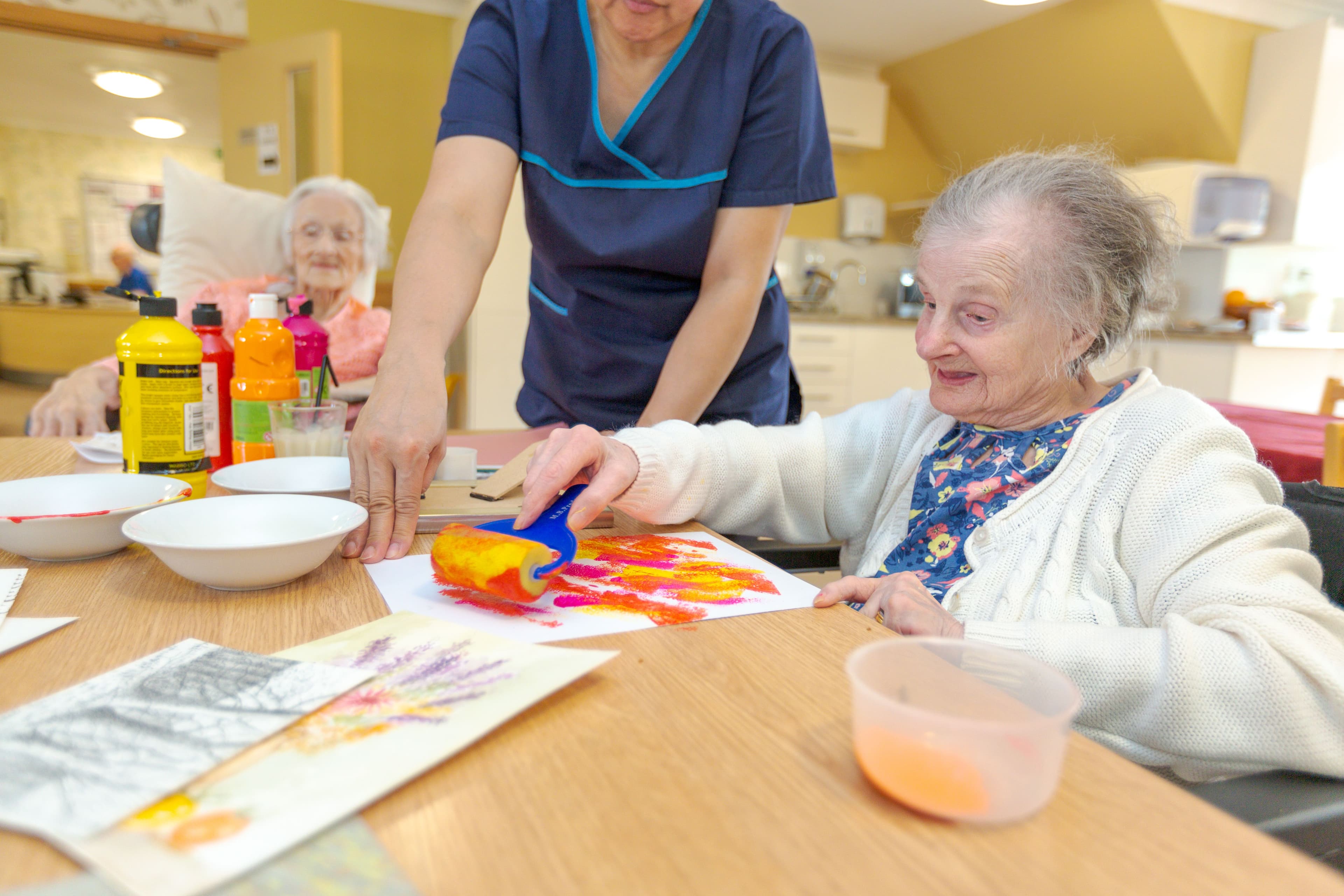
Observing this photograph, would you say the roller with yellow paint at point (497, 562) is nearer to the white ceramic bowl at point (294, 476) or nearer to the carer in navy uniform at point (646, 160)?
the white ceramic bowl at point (294, 476)

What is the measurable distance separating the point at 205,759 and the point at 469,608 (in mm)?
260

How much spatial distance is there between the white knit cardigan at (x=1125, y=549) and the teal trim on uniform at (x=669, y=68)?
1.53ft

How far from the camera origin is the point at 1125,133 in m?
4.47

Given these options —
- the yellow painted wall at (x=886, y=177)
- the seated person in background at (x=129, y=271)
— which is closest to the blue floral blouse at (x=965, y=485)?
the yellow painted wall at (x=886, y=177)

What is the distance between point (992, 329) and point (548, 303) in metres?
0.71

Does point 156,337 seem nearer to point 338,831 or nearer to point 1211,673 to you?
point 338,831

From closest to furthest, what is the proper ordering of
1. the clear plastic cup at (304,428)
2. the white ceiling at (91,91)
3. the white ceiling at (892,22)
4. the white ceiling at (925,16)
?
the clear plastic cup at (304,428) → the white ceiling at (925,16) → the white ceiling at (892,22) → the white ceiling at (91,91)

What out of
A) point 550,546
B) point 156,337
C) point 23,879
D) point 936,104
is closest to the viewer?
point 23,879

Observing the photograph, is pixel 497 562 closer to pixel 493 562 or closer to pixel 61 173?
pixel 493 562

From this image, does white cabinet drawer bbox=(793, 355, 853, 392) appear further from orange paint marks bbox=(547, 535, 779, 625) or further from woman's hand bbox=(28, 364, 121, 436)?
orange paint marks bbox=(547, 535, 779, 625)

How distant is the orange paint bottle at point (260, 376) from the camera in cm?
103

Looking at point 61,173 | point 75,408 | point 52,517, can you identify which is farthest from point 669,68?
point 61,173

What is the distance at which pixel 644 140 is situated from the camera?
1210 millimetres

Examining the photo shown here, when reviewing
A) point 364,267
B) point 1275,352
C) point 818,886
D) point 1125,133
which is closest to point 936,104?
point 1125,133
